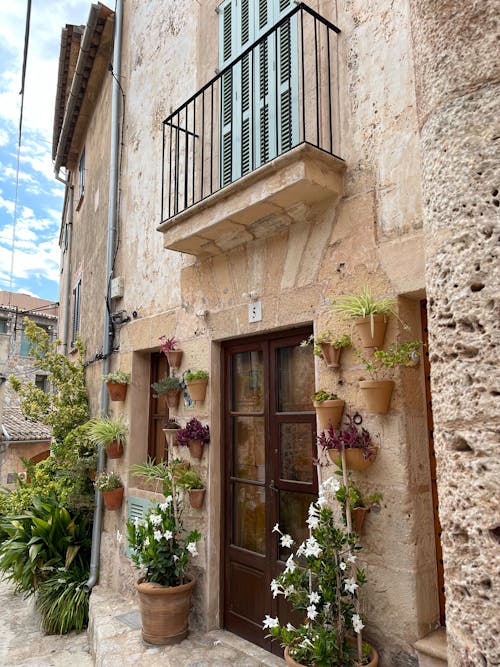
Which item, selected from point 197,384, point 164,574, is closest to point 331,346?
point 197,384

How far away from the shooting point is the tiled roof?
56.0 ft

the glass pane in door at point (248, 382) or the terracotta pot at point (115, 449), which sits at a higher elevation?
the glass pane in door at point (248, 382)

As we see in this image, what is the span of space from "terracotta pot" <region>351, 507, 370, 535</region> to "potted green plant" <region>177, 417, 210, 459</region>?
5.64 ft

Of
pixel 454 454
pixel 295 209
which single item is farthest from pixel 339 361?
pixel 454 454

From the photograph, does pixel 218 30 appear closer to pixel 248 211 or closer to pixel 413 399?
pixel 248 211

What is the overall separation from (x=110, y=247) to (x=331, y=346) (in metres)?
3.99

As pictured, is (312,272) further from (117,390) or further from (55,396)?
(55,396)

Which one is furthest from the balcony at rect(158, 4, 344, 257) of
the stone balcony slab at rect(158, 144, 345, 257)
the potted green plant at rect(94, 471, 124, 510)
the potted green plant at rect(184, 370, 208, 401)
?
the potted green plant at rect(94, 471, 124, 510)

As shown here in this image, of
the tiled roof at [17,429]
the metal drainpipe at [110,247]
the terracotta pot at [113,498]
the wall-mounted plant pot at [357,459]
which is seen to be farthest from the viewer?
the tiled roof at [17,429]

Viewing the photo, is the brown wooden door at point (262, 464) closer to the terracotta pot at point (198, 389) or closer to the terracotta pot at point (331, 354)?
the terracotta pot at point (198, 389)

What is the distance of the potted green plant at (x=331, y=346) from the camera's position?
10.5 ft

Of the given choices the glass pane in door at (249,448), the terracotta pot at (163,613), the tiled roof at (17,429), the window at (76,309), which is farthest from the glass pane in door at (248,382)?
the tiled roof at (17,429)

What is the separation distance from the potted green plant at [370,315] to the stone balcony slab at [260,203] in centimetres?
87

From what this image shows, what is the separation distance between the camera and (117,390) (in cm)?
558
